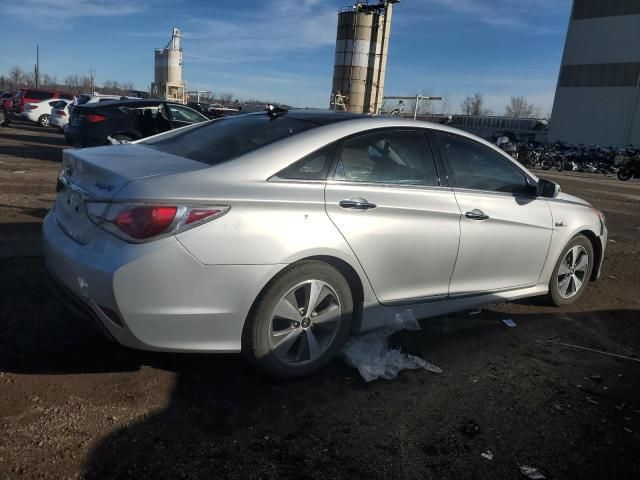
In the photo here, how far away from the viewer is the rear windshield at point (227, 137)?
332cm

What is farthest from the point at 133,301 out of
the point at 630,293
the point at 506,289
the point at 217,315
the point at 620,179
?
the point at 620,179

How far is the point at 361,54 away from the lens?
43312mm

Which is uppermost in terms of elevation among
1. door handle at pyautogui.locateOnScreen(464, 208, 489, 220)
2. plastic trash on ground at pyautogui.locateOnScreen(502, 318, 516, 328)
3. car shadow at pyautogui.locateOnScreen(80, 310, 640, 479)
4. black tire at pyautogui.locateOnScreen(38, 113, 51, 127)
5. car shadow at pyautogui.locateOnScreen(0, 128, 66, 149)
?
door handle at pyautogui.locateOnScreen(464, 208, 489, 220)

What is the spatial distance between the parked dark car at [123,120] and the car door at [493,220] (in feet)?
28.9

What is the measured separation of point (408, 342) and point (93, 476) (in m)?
2.33

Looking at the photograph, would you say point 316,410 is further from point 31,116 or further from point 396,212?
point 31,116

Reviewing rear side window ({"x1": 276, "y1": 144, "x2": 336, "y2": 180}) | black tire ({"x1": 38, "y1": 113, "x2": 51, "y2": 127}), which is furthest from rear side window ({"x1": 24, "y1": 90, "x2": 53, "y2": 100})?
rear side window ({"x1": 276, "y1": 144, "x2": 336, "y2": 180})

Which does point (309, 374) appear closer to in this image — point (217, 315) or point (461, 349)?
point (217, 315)

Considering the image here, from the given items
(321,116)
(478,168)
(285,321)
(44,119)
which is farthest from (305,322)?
(44,119)

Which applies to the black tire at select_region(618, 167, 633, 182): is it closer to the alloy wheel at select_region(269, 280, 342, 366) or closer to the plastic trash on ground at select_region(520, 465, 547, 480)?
the alloy wheel at select_region(269, 280, 342, 366)

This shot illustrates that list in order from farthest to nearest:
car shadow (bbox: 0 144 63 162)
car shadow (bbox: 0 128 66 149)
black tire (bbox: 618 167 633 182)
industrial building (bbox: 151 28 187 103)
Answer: industrial building (bbox: 151 28 187 103)
black tire (bbox: 618 167 633 182)
car shadow (bbox: 0 128 66 149)
car shadow (bbox: 0 144 63 162)

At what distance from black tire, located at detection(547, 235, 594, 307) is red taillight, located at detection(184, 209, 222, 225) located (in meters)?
3.28

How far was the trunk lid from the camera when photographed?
2865 mm

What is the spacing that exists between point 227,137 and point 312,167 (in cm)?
75
